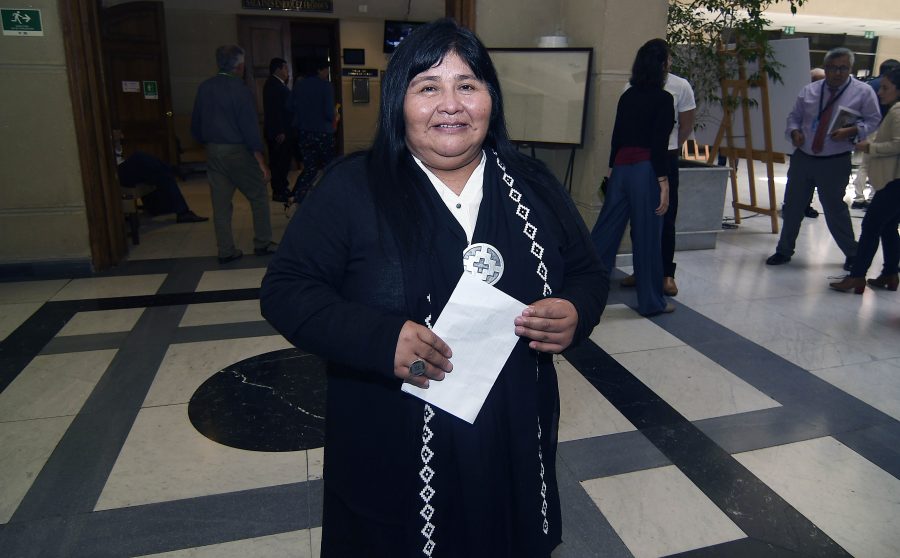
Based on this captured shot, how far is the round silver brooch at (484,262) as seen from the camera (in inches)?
43.3

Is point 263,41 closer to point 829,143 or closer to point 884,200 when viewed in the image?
point 829,143

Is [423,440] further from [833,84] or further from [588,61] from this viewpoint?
[833,84]

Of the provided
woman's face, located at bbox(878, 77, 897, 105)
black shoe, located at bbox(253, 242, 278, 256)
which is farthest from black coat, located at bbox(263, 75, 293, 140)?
woman's face, located at bbox(878, 77, 897, 105)

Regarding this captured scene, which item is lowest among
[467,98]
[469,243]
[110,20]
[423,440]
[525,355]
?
[423,440]

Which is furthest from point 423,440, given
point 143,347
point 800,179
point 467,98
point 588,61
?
point 800,179

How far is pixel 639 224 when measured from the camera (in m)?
3.77

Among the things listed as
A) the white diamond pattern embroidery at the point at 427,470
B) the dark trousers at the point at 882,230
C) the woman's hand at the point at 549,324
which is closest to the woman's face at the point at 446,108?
the woman's hand at the point at 549,324

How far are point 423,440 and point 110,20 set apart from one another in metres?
9.14

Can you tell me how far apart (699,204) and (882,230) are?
1.36 metres

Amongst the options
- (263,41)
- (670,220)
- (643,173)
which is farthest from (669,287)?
(263,41)

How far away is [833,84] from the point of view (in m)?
4.77

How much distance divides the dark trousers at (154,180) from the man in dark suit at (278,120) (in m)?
1.17

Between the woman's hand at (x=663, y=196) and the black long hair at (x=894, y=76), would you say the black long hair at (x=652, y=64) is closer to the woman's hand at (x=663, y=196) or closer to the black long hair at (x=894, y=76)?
the woman's hand at (x=663, y=196)

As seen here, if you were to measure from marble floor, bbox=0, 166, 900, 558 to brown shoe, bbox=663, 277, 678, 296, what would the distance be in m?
0.05
